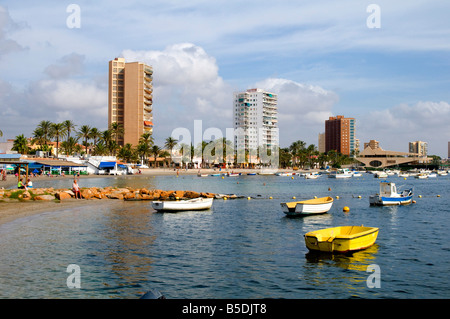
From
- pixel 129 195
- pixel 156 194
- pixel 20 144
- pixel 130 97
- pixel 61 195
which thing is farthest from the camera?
pixel 130 97

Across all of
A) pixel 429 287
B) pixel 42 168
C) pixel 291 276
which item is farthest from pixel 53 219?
pixel 42 168

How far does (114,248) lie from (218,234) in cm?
825

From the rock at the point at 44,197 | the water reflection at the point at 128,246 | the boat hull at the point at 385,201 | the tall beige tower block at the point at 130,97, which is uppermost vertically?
the tall beige tower block at the point at 130,97

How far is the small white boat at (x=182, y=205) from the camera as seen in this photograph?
40.2 meters

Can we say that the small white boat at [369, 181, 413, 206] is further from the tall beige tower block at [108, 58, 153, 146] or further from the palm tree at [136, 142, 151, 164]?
the tall beige tower block at [108, 58, 153, 146]

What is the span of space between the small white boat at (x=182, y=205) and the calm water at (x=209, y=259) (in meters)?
4.03

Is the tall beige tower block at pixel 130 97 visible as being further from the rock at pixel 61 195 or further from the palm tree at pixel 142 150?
the rock at pixel 61 195

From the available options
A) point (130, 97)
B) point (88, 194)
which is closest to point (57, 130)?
point (130, 97)

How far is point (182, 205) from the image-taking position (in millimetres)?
41625

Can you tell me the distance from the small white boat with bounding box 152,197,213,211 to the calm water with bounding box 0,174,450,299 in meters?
4.03

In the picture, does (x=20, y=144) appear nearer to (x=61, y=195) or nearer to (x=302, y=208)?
(x=61, y=195)

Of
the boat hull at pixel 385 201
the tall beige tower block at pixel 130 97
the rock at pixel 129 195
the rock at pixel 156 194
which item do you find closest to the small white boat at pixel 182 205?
the rock at pixel 156 194

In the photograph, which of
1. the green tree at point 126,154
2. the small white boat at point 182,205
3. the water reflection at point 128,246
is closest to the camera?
the water reflection at point 128,246

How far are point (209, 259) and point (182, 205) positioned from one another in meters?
21.1
